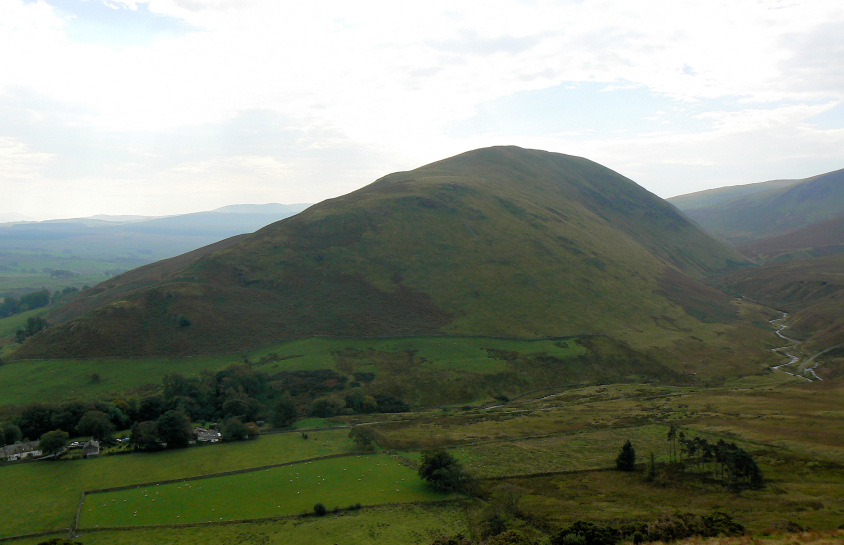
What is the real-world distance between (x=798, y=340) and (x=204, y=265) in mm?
154144

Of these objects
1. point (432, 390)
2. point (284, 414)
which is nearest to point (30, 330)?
point (284, 414)

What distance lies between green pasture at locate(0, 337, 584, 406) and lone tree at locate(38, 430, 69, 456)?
25490 mm

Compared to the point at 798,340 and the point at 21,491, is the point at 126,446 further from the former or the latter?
the point at 798,340

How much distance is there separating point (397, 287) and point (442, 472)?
86.8m

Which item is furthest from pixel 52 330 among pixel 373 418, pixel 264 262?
pixel 373 418

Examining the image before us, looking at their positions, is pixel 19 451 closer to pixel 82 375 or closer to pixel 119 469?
pixel 119 469

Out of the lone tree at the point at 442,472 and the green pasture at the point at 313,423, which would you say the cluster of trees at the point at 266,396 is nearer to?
the green pasture at the point at 313,423

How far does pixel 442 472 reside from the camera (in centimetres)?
5219

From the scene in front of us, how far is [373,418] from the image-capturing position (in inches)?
3282

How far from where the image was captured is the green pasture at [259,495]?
49281mm

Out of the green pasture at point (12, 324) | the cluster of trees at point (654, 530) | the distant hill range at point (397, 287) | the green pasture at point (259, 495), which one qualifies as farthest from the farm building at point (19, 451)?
the green pasture at point (12, 324)

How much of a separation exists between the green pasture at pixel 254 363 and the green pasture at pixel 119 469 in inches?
1164

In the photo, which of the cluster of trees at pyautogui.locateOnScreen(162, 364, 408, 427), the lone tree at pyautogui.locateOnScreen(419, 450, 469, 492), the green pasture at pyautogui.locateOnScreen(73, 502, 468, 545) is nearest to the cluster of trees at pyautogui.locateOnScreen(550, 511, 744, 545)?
the green pasture at pyautogui.locateOnScreen(73, 502, 468, 545)

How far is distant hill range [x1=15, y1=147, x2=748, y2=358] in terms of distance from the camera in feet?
372
